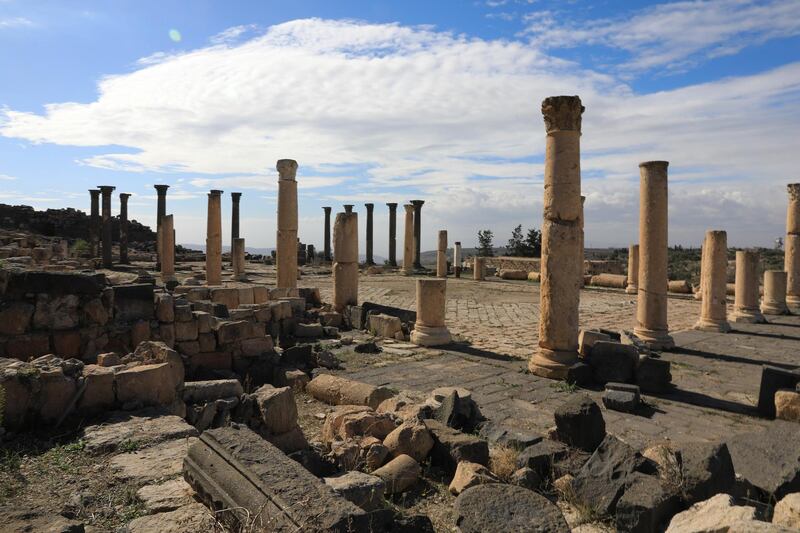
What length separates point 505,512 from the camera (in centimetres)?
399

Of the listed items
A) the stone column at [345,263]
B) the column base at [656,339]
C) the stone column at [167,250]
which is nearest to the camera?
the column base at [656,339]

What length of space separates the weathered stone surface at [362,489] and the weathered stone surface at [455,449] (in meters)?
1.04

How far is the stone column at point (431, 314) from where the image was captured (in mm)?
11883

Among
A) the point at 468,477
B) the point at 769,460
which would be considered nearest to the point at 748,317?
the point at 769,460

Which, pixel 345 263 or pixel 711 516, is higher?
pixel 345 263

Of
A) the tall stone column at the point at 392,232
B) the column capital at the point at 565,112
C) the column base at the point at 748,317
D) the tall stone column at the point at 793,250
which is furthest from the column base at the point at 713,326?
the tall stone column at the point at 392,232

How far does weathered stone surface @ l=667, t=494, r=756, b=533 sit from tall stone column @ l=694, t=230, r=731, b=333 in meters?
11.6

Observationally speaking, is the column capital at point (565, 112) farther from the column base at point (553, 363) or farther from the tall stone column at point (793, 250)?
the tall stone column at point (793, 250)

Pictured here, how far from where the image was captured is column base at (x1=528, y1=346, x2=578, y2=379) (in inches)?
356

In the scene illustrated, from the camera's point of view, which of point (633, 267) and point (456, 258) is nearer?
point (633, 267)

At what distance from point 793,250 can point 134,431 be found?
20913 millimetres

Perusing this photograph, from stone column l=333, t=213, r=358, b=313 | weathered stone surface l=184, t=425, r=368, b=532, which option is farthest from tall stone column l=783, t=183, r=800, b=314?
weathered stone surface l=184, t=425, r=368, b=532

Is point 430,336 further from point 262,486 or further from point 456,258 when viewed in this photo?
point 456,258

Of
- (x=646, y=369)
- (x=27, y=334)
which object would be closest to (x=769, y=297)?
(x=646, y=369)
